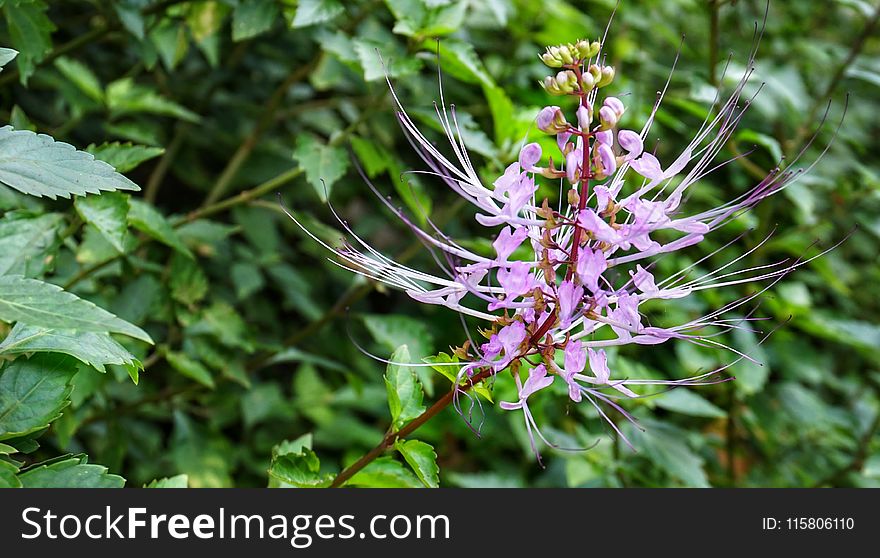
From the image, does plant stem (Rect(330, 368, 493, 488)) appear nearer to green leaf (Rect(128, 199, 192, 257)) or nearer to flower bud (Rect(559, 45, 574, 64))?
flower bud (Rect(559, 45, 574, 64))

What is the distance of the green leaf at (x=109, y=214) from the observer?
1436 mm

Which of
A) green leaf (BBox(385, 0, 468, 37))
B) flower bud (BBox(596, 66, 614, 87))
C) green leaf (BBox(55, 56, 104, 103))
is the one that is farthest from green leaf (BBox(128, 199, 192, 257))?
flower bud (BBox(596, 66, 614, 87))

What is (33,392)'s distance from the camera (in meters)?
1.16

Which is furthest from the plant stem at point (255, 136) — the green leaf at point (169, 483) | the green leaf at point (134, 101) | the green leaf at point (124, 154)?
the green leaf at point (169, 483)

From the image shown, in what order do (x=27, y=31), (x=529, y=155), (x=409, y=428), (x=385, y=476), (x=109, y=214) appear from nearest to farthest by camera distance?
(x=529, y=155)
(x=409, y=428)
(x=385, y=476)
(x=109, y=214)
(x=27, y=31)

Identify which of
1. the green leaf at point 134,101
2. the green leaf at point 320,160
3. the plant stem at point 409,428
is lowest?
the plant stem at point 409,428

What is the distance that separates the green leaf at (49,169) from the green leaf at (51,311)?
0.12 metres

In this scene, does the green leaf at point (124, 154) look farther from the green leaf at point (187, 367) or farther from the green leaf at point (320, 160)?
the green leaf at point (187, 367)

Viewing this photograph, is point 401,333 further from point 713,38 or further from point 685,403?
point 713,38

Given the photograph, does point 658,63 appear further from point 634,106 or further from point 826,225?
point 826,225

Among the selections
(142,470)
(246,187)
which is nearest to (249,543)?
A: (142,470)

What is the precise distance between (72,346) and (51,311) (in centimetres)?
18

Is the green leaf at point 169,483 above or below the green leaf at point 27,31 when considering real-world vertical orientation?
below

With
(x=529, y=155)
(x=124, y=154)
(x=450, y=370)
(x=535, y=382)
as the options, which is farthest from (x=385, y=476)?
(x=124, y=154)
